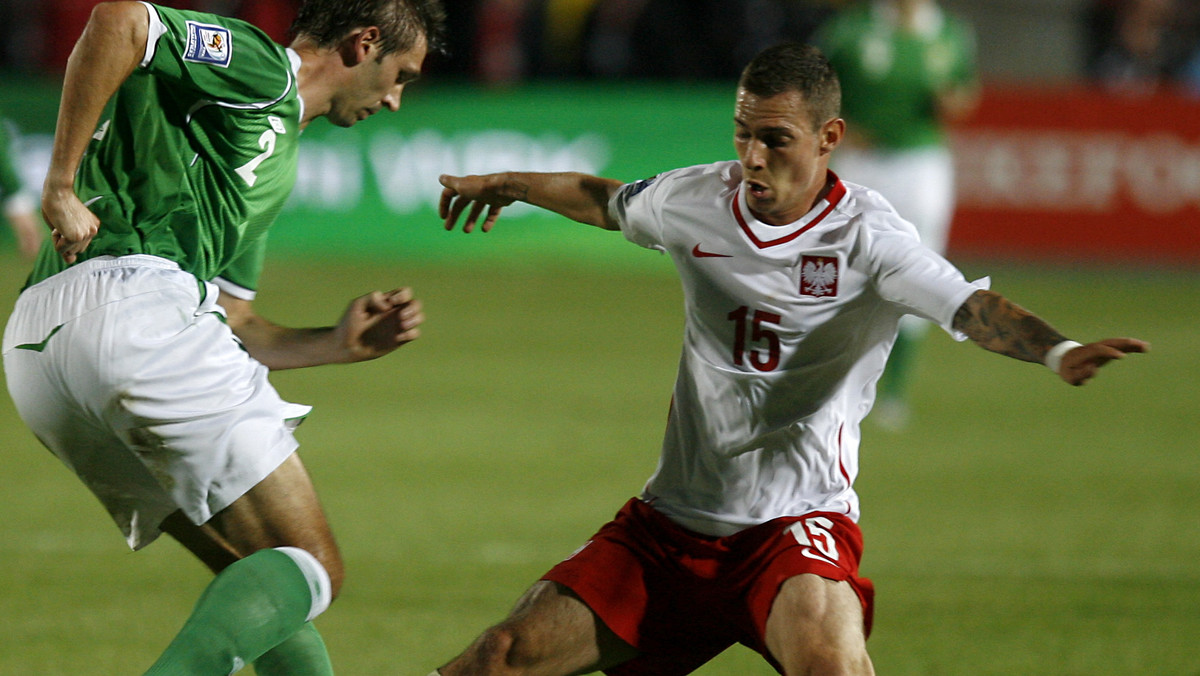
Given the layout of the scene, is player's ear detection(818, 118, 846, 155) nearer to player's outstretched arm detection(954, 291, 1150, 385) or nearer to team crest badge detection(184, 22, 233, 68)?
player's outstretched arm detection(954, 291, 1150, 385)

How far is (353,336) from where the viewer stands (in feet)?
11.5

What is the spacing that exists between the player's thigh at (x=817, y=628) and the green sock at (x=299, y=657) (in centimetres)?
103

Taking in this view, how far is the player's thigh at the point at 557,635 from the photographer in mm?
3367

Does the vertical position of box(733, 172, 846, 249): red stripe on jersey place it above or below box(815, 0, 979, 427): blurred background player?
above

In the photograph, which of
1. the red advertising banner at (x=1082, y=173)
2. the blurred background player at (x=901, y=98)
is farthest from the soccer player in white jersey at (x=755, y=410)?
the red advertising banner at (x=1082, y=173)

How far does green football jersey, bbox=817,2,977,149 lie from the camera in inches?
354

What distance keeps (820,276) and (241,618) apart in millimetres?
1471

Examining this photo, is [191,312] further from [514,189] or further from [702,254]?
[702,254]

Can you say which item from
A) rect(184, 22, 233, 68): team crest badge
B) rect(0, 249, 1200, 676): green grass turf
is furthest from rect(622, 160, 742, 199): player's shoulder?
rect(0, 249, 1200, 676): green grass turf

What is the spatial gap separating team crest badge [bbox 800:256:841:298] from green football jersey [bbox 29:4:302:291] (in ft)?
4.05

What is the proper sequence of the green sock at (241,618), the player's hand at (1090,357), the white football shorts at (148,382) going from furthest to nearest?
1. the white football shorts at (148,382)
2. the green sock at (241,618)
3. the player's hand at (1090,357)

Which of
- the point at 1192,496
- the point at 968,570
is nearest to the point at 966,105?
the point at 1192,496

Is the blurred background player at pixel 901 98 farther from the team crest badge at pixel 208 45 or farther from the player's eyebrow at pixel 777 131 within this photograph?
the team crest badge at pixel 208 45

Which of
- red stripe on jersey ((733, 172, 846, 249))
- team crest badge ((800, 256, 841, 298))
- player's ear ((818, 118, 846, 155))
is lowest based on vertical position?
team crest badge ((800, 256, 841, 298))
